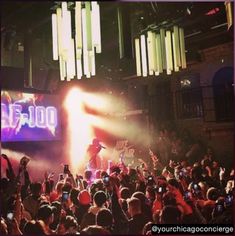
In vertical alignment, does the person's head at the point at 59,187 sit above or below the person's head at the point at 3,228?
above

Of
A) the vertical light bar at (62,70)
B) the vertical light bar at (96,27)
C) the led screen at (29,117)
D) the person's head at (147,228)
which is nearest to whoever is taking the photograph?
the vertical light bar at (96,27)

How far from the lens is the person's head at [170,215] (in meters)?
3.56

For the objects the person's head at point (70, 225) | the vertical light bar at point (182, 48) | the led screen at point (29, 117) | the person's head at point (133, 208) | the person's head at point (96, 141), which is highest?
the vertical light bar at point (182, 48)

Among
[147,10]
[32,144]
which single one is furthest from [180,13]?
[32,144]

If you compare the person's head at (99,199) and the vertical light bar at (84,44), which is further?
the person's head at (99,199)

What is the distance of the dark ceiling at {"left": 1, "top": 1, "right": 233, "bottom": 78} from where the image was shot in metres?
3.70

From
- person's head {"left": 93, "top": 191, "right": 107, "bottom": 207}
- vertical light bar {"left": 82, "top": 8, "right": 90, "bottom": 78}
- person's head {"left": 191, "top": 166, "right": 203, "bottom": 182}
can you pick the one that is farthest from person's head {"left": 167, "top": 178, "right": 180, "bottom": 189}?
vertical light bar {"left": 82, "top": 8, "right": 90, "bottom": 78}

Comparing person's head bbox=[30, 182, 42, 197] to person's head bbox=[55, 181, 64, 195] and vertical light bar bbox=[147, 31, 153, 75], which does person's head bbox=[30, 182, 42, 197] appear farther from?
vertical light bar bbox=[147, 31, 153, 75]

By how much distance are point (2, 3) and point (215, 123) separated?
8.20 feet

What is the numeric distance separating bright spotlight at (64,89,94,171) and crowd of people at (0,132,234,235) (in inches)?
5.5

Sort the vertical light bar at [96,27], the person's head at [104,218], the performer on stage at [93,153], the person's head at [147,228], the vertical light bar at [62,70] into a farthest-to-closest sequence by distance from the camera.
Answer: the performer on stage at [93,153]
the vertical light bar at [62,70]
the person's head at [147,228]
the person's head at [104,218]
the vertical light bar at [96,27]

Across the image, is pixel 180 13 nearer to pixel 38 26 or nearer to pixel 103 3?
pixel 103 3

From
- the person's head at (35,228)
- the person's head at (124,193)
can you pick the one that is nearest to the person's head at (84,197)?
the person's head at (124,193)

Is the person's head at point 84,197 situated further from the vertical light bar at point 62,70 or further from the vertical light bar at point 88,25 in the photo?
the vertical light bar at point 88,25
